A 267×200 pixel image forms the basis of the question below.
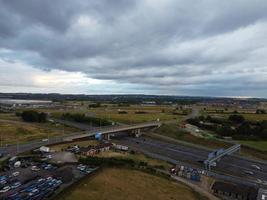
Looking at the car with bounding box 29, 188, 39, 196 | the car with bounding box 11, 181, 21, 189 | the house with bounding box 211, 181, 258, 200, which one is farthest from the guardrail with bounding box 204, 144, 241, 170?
the car with bounding box 11, 181, 21, 189

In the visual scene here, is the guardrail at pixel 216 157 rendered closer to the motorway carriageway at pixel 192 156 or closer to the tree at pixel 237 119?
the motorway carriageway at pixel 192 156

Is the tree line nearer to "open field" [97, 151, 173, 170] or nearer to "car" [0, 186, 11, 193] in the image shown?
"open field" [97, 151, 173, 170]

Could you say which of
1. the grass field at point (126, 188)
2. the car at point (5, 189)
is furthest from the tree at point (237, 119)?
the car at point (5, 189)

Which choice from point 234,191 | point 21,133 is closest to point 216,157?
point 234,191

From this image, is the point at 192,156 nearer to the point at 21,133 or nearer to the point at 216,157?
the point at 216,157

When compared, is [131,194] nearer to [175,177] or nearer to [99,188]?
[99,188]

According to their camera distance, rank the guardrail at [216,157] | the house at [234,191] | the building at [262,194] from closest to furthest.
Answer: the building at [262,194]
the house at [234,191]
the guardrail at [216,157]

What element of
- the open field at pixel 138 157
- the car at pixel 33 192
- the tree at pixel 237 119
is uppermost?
the tree at pixel 237 119

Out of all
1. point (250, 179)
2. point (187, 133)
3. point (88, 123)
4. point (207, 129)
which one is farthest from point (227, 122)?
point (250, 179)
